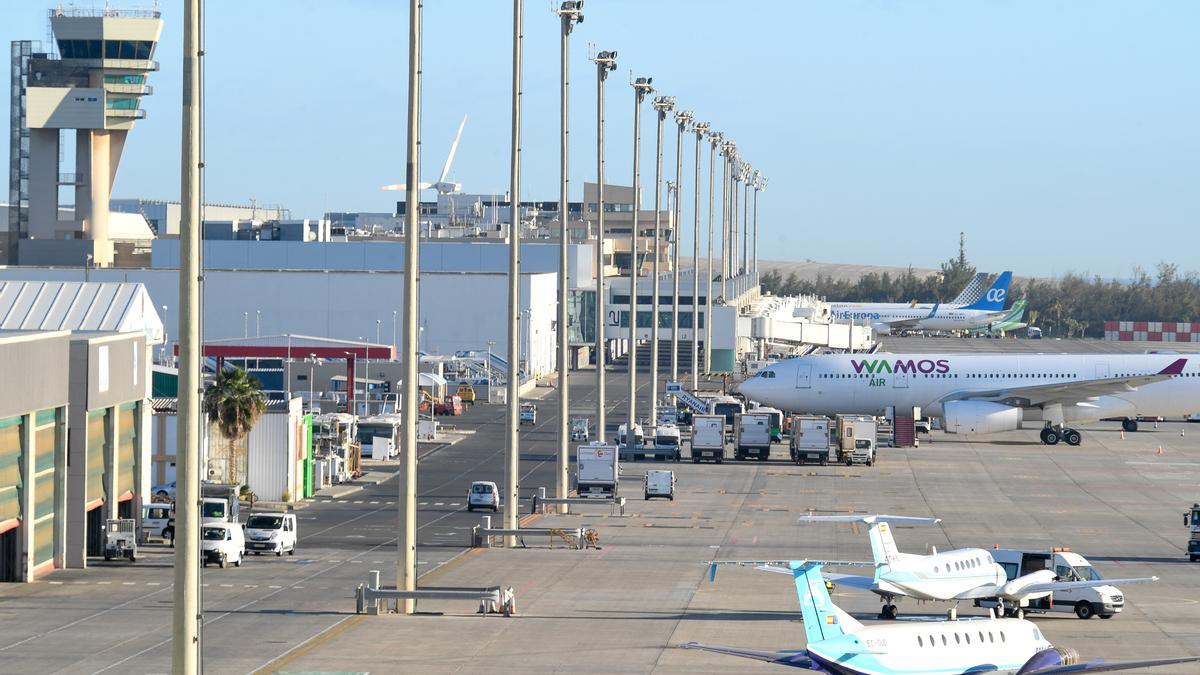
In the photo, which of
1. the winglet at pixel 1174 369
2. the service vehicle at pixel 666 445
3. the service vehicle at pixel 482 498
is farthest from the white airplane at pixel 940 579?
the winglet at pixel 1174 369

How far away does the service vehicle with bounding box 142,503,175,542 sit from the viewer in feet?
182

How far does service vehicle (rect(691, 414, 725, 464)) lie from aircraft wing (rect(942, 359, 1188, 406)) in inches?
620

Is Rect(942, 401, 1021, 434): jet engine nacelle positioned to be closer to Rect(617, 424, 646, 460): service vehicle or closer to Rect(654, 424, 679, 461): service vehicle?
Rect(654, 424, 679, 461): service vehicle

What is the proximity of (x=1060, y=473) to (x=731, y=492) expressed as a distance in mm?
17616

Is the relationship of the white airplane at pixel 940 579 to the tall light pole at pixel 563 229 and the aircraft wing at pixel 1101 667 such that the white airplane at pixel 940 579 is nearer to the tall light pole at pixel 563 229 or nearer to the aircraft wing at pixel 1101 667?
the aircraft wing at pixel 1101 667

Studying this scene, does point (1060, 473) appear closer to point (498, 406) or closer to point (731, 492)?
point (731, 492)

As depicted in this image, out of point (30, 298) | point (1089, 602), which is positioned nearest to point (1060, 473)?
point (1089, 602)

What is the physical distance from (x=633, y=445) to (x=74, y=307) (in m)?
34.1

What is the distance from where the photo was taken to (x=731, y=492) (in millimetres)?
70750

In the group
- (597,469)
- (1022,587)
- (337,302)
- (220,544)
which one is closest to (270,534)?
(220,544)

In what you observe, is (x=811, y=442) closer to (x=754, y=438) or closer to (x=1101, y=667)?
(x=754, y=438)

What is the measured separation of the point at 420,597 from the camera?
39.4 metres

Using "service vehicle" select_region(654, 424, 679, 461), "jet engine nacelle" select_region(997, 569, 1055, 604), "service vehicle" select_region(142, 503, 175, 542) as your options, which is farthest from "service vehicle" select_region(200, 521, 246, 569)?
"service vehicle" select_region(654, 424, 679, 461)

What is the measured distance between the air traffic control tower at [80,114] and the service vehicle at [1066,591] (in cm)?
10747
